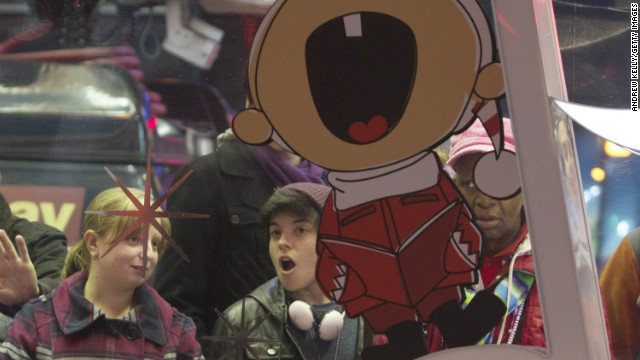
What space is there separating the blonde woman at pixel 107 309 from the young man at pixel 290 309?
0.40 ft

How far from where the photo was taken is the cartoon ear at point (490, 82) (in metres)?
1.53

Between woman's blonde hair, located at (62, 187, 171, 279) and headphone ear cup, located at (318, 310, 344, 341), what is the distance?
43 centimetres

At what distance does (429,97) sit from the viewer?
61.3 inches

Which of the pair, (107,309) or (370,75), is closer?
(370,75)

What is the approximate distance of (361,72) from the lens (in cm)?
158

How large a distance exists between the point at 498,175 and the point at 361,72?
39cm

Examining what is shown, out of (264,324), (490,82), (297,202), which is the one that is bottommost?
(264,324)

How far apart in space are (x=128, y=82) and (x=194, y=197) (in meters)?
0.33

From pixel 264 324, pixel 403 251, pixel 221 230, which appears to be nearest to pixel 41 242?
pixel 221 230

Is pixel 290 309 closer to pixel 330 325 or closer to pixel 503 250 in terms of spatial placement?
pixel 330 325

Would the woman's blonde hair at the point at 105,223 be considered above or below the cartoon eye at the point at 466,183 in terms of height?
below

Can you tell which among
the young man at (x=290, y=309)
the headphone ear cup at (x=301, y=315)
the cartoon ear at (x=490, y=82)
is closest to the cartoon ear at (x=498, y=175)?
the cartoon ear at (x=490, y=82)

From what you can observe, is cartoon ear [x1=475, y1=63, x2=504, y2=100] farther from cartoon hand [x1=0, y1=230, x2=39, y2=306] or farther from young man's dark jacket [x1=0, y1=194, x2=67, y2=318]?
cartoon hand [x1=0, y1=230, x2=39, y2=306]

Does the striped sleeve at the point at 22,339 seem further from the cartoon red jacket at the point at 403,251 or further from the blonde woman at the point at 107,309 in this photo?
the cartoon red jacket at the point at 403,251
